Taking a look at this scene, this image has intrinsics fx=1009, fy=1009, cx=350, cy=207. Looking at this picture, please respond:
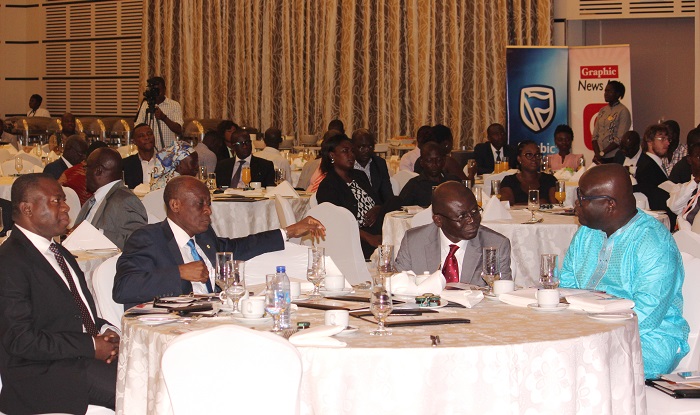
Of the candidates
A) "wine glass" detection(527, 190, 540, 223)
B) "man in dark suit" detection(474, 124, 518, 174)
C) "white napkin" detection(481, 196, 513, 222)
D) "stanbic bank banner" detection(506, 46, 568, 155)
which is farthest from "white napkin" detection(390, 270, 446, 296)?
"stanbic bank banner" detection(506, 46, 568, 155)

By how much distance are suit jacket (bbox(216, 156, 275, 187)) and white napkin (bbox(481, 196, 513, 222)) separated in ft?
10.7

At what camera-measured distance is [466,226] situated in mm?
4504

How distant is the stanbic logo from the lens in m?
13.3

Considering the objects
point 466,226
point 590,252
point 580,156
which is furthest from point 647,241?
point 580,156

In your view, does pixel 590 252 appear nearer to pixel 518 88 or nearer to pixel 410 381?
pixel 410 381

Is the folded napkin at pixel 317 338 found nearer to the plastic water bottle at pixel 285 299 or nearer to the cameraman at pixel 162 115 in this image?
the plastic water bottle at pixel 285 299

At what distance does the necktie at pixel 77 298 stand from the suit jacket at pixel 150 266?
0.19m

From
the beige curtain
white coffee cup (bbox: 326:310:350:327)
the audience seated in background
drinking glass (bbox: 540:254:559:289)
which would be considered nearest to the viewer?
white coffee cup (bbox: 326:310:350:327)

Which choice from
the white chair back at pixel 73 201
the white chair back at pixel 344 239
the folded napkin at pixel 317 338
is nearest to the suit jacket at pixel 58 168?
the white chair back at pixel 73 201

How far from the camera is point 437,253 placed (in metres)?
4.62

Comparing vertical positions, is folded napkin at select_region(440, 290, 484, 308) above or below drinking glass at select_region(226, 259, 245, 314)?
below

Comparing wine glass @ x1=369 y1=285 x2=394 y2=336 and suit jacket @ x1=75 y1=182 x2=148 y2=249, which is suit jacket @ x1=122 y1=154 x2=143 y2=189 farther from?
wine glass @ x1=369 y1=285 x2=394 y2=336

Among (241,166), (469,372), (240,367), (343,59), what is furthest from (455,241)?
(343,59)

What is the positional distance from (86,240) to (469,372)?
9.96ft
